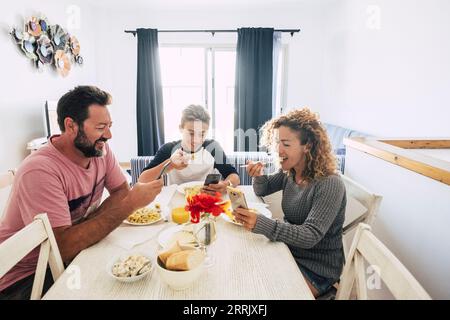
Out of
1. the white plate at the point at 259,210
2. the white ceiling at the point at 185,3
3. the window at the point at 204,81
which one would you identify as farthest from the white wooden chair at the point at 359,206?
the white ceiling at the point at 185,3

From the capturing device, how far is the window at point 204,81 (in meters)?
4.43

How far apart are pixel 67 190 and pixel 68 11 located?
334 cm

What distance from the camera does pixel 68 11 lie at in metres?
3.51

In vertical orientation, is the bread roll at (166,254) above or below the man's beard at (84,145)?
below

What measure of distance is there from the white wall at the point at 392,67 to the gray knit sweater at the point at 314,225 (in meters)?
1.52

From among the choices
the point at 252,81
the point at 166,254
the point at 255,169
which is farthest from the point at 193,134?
the point at 252,81

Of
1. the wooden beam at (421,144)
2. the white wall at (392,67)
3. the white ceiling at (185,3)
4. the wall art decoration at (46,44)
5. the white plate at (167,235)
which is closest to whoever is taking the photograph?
the white plate at (167,235)

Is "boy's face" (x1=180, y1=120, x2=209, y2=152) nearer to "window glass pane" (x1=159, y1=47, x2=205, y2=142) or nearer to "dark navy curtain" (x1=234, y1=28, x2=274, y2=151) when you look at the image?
"dark navy curtain" (x1=234, y1=28, x2=274, y2=151)

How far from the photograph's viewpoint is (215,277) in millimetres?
796

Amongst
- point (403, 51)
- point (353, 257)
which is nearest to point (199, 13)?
point (403, 51)

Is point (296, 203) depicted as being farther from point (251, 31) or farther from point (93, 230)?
point (251, 31)

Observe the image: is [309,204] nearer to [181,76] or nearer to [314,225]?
[314,225]

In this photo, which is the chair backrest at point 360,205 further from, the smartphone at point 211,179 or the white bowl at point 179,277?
the white bowl at point 179,277

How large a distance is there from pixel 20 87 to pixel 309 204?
283 centimetres
